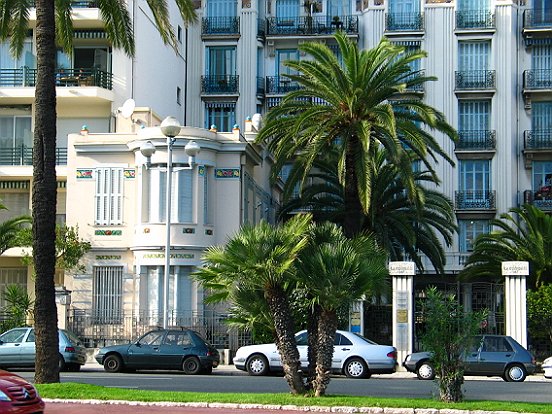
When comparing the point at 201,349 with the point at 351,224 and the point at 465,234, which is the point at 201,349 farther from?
the point at 465,234

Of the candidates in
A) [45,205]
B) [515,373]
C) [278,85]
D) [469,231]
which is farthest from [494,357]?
[278,85]

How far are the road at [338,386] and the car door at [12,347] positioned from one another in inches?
61.3

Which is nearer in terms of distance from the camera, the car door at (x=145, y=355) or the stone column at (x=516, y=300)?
the car door at (x=145, y=355)

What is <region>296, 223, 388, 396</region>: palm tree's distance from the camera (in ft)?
60.1

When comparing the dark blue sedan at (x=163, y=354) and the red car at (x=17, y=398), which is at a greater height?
the red car at (x=17, y=398)

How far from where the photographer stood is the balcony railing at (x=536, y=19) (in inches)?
2141

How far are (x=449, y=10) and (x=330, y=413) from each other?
1632 inches

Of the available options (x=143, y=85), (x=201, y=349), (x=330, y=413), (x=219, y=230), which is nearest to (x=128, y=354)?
(x=201, y=349)

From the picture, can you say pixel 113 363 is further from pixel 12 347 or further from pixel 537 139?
pixel 537 139

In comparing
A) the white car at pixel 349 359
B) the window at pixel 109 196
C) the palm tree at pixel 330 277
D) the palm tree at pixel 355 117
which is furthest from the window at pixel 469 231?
the palm tree at pixel 330 277

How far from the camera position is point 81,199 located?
38.6m

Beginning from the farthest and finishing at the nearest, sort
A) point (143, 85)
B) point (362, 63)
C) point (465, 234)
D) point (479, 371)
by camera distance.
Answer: point (465, 234) < point (143, 85) < point (362, 63) < point (479, 371)

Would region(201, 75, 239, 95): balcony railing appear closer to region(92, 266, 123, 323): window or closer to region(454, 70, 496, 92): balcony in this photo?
region(454, 70, 496, 92): balcony

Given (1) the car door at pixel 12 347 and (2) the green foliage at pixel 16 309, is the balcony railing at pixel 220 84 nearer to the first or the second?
(2) the green foliage at pixel 16 309
